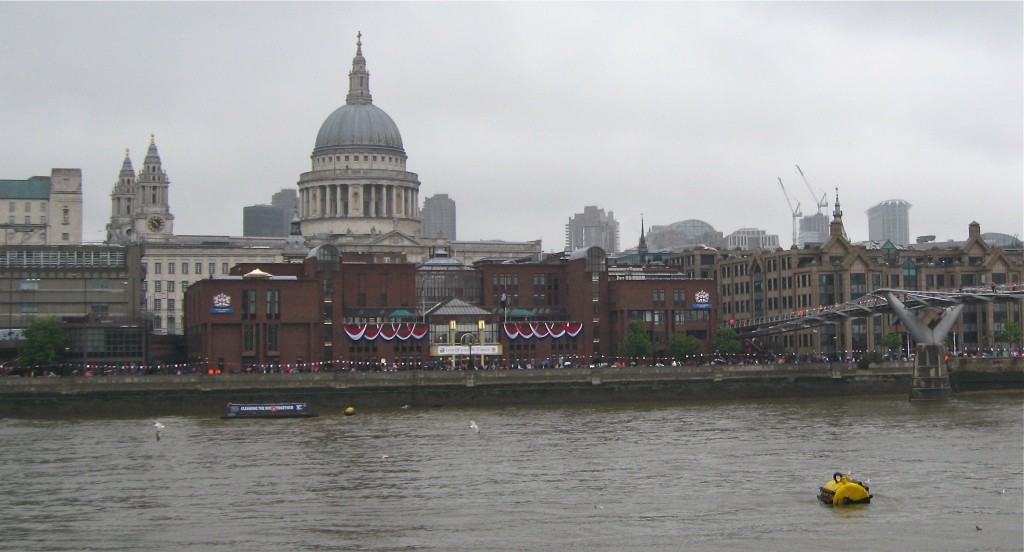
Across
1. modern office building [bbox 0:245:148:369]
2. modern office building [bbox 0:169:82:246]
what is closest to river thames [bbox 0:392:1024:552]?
modern office building [bbox 0:245:148:369]

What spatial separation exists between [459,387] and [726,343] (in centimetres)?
3115

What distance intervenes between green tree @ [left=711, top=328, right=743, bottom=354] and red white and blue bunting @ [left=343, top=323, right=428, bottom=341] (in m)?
27.2

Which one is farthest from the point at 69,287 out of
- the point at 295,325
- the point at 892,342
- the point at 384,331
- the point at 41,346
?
the point at 892,342

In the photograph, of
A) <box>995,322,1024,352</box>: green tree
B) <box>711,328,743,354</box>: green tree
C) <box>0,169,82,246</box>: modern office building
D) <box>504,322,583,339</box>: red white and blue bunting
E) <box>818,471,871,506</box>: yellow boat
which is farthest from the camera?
<box>0,169,82,246</box>: modern office building

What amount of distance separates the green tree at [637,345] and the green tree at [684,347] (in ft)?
7.76

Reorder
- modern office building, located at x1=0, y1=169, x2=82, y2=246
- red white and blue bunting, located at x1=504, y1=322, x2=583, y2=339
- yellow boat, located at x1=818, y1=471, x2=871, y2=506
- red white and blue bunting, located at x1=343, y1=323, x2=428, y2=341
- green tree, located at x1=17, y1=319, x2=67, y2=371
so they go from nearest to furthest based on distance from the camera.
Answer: yellow boat, located at x1=818, y1=471, x2=871, y2=506 → green tree, located at x1=17, y1=319, x2=67, y2=371 → red white and blue bunting, located at x1=343, y1=323, x2=428, y2=341 → red white and blue bunting, located at x1=504, y1=322, x2=583, y2=339 → modern office building, located at x1=0, y1=169, x2=82, y2=246

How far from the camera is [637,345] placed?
13912 centimetres

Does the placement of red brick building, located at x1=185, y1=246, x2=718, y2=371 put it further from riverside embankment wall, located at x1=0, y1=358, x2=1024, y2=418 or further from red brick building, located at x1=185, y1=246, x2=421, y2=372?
riverside embankment wall, located at x1=0, y1=358, x2=1024, y2=418

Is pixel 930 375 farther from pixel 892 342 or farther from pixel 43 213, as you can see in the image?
pixel 43 213

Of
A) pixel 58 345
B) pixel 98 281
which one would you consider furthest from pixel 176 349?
pixel 58 345

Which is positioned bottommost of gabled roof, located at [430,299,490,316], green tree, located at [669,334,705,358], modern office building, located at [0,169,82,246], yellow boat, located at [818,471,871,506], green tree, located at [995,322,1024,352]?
yellow boat, located at [818,471,871,506]

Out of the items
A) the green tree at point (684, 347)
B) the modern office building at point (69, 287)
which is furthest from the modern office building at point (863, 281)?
the modern office building at point (69, 287)

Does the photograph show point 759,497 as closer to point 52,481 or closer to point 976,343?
point 52,481

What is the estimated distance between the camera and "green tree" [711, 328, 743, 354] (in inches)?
5620
